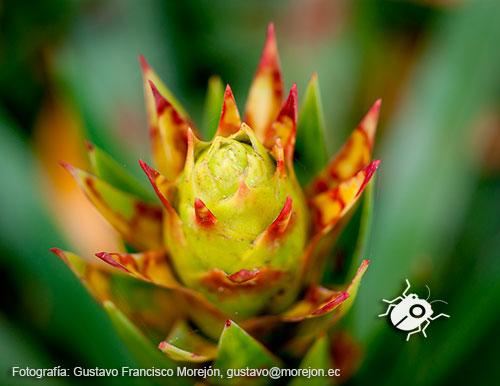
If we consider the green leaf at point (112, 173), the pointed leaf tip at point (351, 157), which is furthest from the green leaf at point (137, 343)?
the pointed leaf tip at point (351, 157)

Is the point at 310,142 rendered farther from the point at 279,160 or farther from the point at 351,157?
the point at 279,160

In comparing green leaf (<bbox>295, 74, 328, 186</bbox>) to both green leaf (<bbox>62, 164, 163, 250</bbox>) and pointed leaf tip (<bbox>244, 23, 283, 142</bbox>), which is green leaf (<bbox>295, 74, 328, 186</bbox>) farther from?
green leaf (<bbox>62, 164, 163, 250</bbox>)

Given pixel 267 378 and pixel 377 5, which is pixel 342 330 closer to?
pixel 267 378

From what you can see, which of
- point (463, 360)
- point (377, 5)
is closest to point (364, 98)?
point (377, 5)

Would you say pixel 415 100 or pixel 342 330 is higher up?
pixel 415 100

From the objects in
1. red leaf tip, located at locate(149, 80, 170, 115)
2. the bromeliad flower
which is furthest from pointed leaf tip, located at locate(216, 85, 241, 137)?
red leaf tip, located at locate(149, 80, 170, 115)

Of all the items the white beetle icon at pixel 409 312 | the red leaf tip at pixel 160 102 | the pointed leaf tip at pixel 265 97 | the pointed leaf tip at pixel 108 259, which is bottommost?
the pointed leaf tip at pixel 108 259

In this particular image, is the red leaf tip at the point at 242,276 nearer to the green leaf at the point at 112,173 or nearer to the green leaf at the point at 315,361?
the green leaf at the point at 315,361
